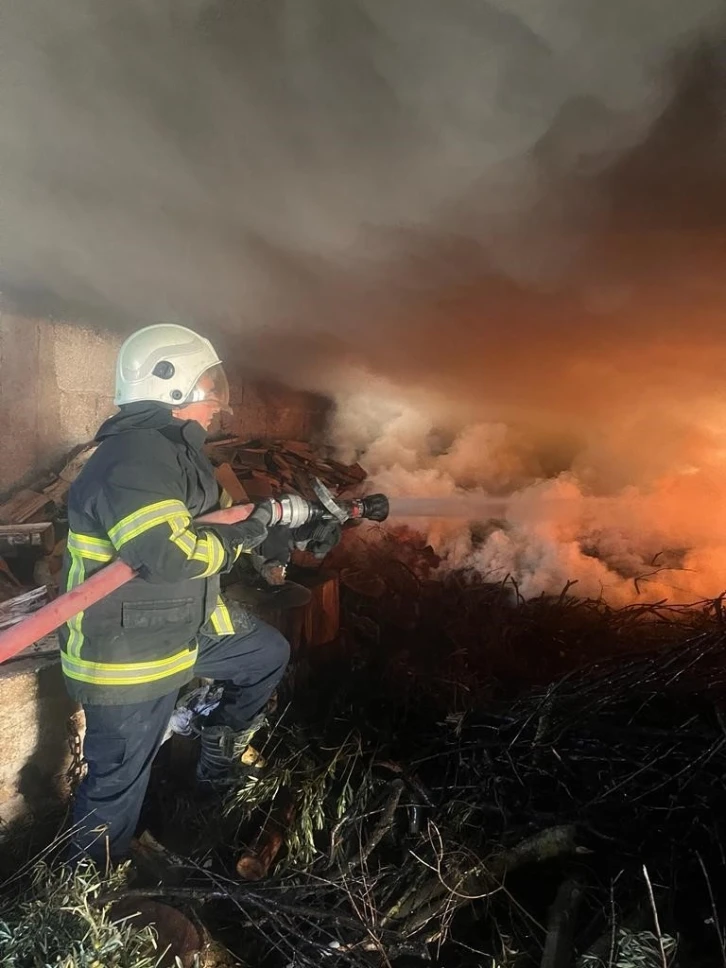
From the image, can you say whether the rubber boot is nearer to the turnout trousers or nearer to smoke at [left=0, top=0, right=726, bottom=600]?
the turnout trousers

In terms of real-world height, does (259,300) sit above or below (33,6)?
below

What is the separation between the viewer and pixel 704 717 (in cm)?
276

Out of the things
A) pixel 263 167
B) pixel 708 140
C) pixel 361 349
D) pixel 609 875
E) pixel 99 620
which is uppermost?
pixel 708 140

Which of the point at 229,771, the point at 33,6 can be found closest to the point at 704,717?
the point at 229,771

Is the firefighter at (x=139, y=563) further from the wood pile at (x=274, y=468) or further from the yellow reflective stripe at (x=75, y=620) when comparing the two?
the wood pile at (x=274, y=468)

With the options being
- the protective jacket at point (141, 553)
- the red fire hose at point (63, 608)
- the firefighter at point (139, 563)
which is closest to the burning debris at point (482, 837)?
the firefighter at point (139, 563)

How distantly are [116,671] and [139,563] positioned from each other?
486 millimetres

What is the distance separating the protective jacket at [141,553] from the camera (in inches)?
85.3

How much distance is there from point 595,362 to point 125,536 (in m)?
4.55

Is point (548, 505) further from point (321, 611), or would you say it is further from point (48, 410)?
point (48, 410)

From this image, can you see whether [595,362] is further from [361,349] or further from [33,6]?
[33,6]

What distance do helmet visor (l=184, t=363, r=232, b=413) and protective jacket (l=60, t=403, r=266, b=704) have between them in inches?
8.1

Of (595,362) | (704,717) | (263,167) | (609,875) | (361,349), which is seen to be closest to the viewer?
(609,875)

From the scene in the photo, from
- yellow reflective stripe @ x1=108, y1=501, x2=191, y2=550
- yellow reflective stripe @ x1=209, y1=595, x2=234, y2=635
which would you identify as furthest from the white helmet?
yellow reflective stripe @ x1=209, y1=595, x2=234, y2=635
